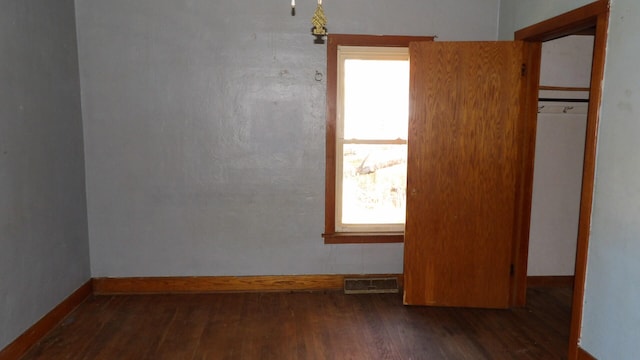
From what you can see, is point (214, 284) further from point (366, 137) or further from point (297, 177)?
point (366, 137)

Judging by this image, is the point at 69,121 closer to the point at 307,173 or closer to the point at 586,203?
the point at 307,173

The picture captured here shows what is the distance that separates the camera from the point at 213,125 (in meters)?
3.43

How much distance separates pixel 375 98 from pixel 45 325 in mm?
2954

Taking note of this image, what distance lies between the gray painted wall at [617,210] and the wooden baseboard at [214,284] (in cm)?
187

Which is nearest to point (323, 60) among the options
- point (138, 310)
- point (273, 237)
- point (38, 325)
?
point (273, 237)

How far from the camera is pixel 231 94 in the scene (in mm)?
3416

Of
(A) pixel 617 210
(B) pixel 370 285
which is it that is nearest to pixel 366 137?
(B) pixel 370 285

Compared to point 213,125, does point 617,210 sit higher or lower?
lower

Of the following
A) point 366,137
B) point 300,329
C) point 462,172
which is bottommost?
point 300,329

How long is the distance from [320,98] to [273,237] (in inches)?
48.9

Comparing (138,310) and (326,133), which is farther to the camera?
(326,133)

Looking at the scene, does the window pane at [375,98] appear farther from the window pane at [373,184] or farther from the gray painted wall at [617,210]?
the gray painted wall at [617,210]

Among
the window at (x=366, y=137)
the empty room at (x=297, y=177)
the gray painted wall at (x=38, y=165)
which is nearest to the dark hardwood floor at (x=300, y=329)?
the empty room at (x=297, y=177)

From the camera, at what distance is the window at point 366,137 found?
3.47m
